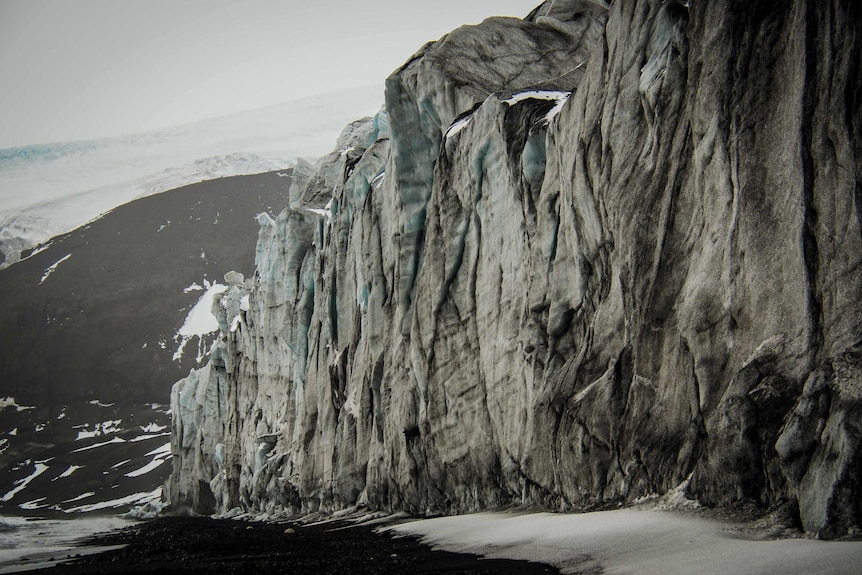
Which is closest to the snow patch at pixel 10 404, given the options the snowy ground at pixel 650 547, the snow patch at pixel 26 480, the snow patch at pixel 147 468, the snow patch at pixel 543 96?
Answer: the snow patch at pixel 26 480

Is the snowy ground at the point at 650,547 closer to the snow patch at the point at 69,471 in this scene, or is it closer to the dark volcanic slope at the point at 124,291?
the snow patch at the point at 69,471

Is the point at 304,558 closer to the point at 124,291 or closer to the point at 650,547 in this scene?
the point at 650,547

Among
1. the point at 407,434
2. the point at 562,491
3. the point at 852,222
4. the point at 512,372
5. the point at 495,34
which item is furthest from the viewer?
the point at 495,34

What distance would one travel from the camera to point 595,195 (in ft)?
44.6

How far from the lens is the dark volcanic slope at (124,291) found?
12838 cm

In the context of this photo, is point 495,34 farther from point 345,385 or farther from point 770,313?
point 770,313

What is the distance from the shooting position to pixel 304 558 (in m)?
13.3

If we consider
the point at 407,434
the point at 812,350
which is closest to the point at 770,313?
the point at 812,350

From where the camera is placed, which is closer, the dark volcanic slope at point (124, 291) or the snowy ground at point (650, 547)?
the snowy ground at point (650, 547)

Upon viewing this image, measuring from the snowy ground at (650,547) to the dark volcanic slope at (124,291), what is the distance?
127 meters

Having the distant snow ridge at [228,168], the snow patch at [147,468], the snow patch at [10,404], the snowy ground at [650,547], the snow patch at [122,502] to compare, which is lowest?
the snow patch at [122,502]

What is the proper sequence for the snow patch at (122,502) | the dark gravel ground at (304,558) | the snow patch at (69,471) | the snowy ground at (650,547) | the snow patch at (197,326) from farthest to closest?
the snow patch at (197,326) < the snow patch at (69,471) < the snow patch at (122,502) < the dark gravel ground at (304,558) < the snowy ground at (650,547)

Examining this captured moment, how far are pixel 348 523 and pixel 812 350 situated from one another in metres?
19.2

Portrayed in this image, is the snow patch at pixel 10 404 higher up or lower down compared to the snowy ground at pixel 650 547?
lower down
